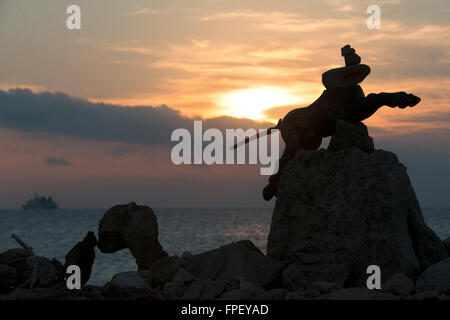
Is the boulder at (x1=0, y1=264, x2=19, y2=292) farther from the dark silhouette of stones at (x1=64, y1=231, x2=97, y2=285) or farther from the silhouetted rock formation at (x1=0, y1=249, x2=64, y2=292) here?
the dark silhouette of stones at (x1=64, y1=231, x2=97, y2=285)

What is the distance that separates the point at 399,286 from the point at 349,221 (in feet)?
5.36

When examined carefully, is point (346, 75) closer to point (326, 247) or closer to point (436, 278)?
point (326, 247)

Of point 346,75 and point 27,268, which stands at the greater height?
point 346,75

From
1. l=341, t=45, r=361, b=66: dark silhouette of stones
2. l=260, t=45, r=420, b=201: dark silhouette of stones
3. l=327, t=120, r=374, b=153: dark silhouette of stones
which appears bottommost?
l=327, t=120, r=374, b=153: dark silhouette of stones

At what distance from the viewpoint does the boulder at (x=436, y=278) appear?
9.73 metres

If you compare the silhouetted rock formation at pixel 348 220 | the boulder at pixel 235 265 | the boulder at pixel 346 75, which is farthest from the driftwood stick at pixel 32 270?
the boulder at pixel 346 75

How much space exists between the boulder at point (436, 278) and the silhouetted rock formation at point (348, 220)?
1.18ft

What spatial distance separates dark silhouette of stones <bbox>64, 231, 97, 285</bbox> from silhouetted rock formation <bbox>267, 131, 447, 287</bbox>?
3374mm

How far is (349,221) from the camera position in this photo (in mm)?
10594

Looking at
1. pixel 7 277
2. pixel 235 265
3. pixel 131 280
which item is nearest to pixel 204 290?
pixel 235 265

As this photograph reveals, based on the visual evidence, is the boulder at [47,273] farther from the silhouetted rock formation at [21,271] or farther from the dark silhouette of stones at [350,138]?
the dark silhouette of stones at [350,138]

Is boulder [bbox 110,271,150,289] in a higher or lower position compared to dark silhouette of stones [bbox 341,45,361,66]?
lower

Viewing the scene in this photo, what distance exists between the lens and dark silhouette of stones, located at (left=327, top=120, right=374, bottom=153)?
11.3 m

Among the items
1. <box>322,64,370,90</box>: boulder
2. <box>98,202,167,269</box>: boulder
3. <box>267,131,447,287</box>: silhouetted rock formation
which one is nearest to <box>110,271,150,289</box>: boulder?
<box>98,202,167,269</box>: boulder
